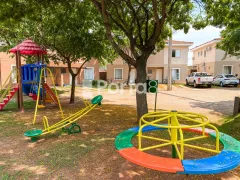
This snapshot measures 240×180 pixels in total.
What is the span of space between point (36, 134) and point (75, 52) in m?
5.73

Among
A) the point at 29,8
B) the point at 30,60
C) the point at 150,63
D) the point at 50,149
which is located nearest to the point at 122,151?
the point at 50,149

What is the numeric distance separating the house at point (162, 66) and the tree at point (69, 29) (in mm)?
16084

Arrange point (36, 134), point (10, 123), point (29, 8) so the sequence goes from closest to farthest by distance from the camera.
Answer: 1. point (36, 134)
2. point (10, 123)
3. point (29, 8)

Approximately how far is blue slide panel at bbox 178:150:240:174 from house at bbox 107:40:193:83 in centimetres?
2330

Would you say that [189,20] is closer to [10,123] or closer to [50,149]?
[50,149]

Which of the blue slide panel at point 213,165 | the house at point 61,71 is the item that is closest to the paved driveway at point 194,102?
the blue slide panel at point 213,165

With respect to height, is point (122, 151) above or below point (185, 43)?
below

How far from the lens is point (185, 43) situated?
985 inches

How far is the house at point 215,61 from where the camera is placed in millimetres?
25969

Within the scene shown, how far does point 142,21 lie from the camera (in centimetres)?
795

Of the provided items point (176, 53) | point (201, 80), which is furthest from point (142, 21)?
point (176, 53)

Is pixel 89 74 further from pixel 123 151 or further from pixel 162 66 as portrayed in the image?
A: pixel 123 151

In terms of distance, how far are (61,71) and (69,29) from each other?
1609cm

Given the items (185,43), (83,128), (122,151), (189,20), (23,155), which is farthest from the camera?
(185,43)
